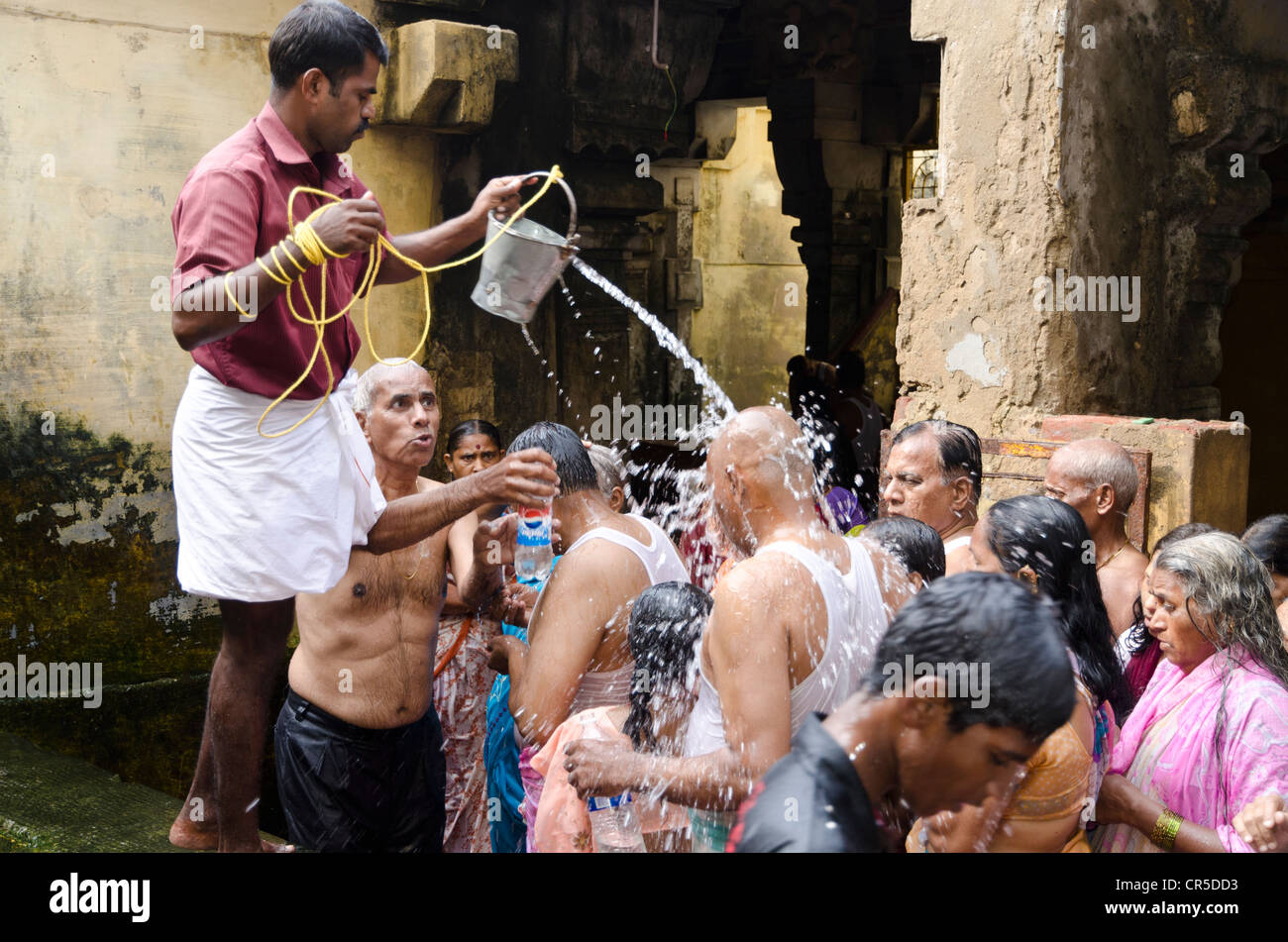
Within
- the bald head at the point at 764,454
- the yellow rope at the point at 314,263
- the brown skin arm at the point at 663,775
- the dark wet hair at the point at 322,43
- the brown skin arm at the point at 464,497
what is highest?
the dark wet hair at the point at 322,43

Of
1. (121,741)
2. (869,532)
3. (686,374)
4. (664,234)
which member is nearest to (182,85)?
(121,741)

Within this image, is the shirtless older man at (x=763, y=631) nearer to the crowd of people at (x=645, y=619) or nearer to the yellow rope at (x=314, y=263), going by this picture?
the crowd of people at (x=645, y=619)

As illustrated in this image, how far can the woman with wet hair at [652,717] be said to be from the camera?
287 centimetres

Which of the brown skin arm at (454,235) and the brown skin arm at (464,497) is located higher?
the brown skin arm at (454,235)

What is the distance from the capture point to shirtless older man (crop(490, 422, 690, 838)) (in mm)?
3238

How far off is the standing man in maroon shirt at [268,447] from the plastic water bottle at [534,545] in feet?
0.75

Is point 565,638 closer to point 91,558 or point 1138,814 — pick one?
point 1138,814

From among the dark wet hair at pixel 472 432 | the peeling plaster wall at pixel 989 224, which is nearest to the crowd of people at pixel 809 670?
the dark wet hair at pixel 472 432

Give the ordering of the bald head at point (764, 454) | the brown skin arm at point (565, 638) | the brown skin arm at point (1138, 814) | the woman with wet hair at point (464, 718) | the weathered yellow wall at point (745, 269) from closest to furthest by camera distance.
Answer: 1. the bald head at point (764, 454)
2. the brown skin arm at point (1138, 814)
3. the brown skin arm at point (565, 638)
4. the woman with wet hair at point (464, 718)
5. the weathered yellow wall at point (745, 269)

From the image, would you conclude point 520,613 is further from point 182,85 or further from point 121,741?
point 182,85

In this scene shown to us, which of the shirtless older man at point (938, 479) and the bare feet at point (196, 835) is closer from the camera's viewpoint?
the bare feet at point (196, 835)

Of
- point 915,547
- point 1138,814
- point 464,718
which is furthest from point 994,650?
point 464,718

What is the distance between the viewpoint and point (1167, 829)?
109 inches

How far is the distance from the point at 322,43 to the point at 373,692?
1910 millimetres
